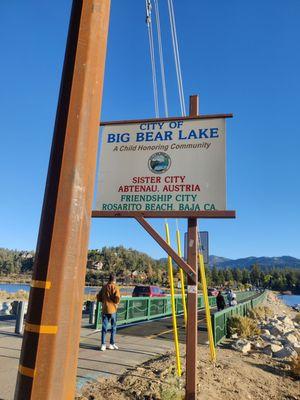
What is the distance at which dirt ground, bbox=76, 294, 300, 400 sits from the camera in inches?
218

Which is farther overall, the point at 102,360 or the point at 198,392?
the point at 102,360

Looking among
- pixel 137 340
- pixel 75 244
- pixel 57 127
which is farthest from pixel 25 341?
pixel 137 340

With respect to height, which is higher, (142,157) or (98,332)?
(142,157)

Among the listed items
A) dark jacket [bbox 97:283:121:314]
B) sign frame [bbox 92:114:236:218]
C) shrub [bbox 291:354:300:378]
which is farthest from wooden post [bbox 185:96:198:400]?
shrub [bbox 291:354:300:378]

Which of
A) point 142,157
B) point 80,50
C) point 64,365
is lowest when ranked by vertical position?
point 64,365

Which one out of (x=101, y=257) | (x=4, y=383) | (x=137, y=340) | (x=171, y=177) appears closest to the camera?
(x=4, y=383)

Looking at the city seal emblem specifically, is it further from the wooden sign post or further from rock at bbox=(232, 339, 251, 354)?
rock at bbox=(232, 339, 251, 354)

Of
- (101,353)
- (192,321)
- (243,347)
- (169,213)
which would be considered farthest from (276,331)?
(169,213)

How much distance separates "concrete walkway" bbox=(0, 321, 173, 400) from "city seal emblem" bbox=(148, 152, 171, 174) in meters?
3.65

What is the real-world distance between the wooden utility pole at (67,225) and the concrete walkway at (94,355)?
3.88 meters

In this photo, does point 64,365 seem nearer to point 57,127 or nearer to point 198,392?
point 57,127

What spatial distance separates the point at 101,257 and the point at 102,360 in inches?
6484

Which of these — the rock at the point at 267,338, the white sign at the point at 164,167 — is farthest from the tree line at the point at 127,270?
the white sign at the point at 164,167

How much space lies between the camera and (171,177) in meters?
6.43
